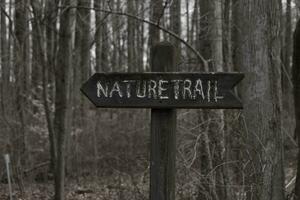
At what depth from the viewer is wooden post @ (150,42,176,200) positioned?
3699 mm

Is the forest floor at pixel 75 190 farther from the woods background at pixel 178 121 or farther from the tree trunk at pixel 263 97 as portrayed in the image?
the tree trunk at pixel 263 97

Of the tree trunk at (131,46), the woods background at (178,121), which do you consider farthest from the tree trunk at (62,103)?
the tree trunk at (131,46)

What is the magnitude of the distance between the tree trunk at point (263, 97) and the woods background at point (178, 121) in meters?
0.01

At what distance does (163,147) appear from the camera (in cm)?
372

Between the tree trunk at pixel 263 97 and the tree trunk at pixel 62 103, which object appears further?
the tree trunk at pixel 62 103

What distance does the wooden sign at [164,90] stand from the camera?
354cm

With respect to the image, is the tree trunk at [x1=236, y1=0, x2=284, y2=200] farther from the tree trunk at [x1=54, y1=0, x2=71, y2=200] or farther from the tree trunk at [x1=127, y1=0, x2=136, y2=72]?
the tree trunk at [x1=127, y1=0, x2=136, y2=72]

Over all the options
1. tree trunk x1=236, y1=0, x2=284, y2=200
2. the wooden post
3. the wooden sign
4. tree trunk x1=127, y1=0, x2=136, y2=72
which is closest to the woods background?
tree trunk x1=236, y1=0, x2=284, y2=200

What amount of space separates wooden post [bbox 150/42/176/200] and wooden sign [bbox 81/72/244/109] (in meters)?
0.14

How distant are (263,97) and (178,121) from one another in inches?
111

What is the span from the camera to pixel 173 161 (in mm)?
3744

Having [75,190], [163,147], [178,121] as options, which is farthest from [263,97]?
[75,190]

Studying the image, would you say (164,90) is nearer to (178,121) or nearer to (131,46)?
(178,121)

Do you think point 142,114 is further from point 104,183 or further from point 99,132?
point 104,183
